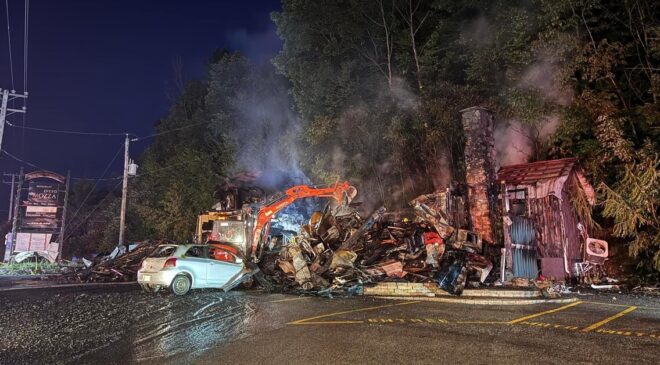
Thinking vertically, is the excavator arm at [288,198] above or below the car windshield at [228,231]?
above

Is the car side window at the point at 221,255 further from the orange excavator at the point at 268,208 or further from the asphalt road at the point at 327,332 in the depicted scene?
the asphalt road at the point at 327,332

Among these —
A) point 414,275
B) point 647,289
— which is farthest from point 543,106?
point 414,275

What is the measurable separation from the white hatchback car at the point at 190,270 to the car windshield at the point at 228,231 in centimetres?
461

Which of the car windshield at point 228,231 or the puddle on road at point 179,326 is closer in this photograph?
the puddle on road at point 179,326

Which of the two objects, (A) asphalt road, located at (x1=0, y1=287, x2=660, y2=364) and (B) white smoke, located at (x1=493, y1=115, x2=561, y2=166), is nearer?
(A) asphalt road, located at (x1=0, y1=287, x2=660, y2=364)

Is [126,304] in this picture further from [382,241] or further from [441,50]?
[441,50]

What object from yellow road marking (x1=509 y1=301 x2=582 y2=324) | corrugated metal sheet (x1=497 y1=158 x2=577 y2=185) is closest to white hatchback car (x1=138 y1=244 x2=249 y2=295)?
yellow road marking (x1=509 y1=301 x2=582 y2=324)

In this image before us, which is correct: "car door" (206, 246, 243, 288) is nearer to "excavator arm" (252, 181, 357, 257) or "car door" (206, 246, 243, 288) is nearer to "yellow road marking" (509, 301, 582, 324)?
"excavator arm" (252, 181, 357, 257)

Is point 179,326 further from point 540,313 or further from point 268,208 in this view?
point 268,208

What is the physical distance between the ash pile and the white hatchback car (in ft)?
4.41

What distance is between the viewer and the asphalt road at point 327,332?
19.0ft

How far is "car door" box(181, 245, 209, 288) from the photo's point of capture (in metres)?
13.2

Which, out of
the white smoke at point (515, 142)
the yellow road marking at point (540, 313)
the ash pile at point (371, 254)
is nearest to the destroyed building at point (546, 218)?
the ash pile at point (371, 254)

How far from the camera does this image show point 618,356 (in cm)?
562
